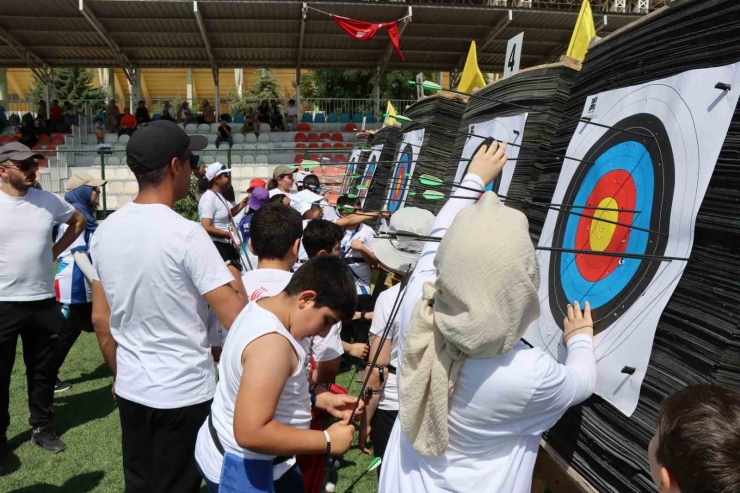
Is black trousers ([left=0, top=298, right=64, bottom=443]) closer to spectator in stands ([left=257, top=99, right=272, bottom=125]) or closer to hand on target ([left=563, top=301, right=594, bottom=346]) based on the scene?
hand on target ([left=563, top=301, right=594, bottom=346])

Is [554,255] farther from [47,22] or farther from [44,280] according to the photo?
[47,22]

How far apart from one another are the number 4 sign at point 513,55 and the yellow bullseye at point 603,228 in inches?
54.4

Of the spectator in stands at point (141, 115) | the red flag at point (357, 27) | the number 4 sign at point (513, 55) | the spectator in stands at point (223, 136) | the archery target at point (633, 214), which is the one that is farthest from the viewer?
the spectator in stands at point (141, 115)

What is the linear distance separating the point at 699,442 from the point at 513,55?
268 centimetres

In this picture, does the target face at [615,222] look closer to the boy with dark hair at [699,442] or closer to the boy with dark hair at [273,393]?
the boy with dark hair at [699,442]

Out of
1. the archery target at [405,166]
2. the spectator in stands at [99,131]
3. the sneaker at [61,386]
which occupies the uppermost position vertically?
the archery target at [405,166]

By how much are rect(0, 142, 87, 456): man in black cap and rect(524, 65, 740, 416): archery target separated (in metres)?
2.73

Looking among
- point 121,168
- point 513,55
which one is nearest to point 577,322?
point 513,55

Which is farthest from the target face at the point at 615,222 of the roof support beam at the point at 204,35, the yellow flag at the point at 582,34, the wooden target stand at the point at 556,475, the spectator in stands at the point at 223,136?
the spectator in stands at the point at 223,136

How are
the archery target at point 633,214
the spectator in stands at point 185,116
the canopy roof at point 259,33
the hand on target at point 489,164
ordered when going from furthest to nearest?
1. the spectator in stands at point 185,116
2. the canopy roof at point 259,33
3. the hand on target at point 489,164
4. the archery target at point 633,214

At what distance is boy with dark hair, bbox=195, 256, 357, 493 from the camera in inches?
60.4

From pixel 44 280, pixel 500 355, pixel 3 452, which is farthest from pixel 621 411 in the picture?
pixel 3 452

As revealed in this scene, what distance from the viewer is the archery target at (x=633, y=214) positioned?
1529 mm

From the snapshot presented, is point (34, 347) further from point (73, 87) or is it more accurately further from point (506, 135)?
point (73, 87)
